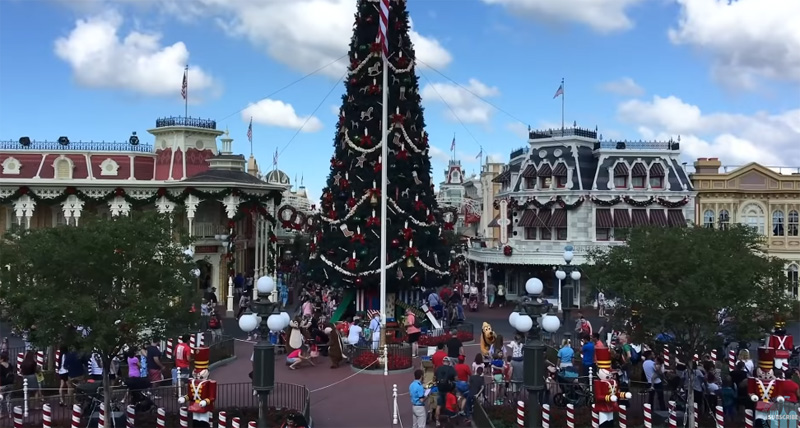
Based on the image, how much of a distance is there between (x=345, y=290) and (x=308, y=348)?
5015 mm

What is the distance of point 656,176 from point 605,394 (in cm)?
2608

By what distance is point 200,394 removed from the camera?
12914 mm

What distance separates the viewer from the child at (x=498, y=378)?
15750 millimetres

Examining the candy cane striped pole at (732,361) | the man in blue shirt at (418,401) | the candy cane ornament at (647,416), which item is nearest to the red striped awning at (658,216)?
the candy cane striped pole at (732,361)

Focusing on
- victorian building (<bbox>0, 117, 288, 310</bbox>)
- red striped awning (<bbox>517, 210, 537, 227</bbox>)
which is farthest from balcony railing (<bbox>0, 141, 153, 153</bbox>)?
red striped awning (<bbox>517, 210, 537, 227</bbox>)

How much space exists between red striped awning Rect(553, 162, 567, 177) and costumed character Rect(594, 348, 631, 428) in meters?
24.4

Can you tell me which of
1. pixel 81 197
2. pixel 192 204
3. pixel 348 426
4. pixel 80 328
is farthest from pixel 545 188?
pixel 80 328

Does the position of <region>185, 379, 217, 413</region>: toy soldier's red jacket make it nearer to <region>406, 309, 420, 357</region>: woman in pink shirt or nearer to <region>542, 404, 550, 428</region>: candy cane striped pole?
<region>542, 404, 550, 428</region>: candy cane striped pole

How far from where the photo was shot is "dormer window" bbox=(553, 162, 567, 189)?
3728cm

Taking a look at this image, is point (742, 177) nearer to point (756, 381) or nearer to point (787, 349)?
point (787, 349)

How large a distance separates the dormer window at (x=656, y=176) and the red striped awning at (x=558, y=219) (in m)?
4.75

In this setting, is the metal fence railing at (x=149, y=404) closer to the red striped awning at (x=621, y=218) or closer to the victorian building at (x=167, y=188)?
the victorian building at (x=167, y=188)

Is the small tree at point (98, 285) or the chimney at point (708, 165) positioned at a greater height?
the chimney at point (708, 165)

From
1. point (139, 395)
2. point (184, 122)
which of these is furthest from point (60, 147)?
point (139, 395)
